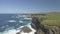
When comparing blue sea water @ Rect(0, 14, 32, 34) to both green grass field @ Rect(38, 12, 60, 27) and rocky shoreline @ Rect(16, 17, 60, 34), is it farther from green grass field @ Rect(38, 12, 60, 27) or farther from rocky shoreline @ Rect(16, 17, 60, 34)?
green grass field @ Rect(38, 12, 60, 27)

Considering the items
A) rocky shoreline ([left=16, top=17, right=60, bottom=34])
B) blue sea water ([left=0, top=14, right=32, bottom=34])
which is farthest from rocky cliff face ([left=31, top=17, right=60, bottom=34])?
blue sea water ([left=0, top=14, right=32, bottom=34])

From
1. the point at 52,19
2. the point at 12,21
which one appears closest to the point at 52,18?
the point at 52,19

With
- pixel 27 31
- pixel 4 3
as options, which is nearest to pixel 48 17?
pixel 27 31

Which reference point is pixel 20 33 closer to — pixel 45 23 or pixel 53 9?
pixel 45 23

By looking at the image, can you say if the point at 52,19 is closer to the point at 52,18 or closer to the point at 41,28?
the point at 52,18

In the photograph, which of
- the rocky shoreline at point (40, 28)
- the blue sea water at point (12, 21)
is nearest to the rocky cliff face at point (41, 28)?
the rocky shoreline at point (40, 28)

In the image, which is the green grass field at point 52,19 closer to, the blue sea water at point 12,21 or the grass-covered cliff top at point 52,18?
the grass-covered cliff top at point 52,18

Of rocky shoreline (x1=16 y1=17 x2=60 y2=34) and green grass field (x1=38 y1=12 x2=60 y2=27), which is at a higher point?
green grass field (x1=38 y1=12 x2=60 y2=27)
